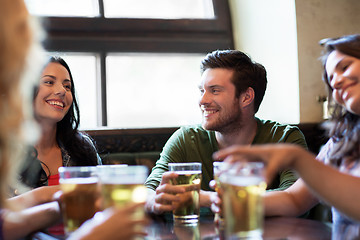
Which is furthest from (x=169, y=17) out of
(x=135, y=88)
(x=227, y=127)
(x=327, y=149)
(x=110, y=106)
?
(x=327, y=149)

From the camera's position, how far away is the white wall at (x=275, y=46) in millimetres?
3334

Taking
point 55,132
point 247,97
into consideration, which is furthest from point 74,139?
point 247,97

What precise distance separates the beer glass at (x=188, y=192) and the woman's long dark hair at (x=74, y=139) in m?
1.03

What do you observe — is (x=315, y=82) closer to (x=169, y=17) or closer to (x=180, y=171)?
(x=169, y=17)

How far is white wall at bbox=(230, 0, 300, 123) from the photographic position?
10.9 ft

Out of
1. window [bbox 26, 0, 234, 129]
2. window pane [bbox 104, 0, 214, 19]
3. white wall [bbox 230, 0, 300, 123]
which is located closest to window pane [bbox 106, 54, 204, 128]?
window [bbox 26, 0, 234, 129]

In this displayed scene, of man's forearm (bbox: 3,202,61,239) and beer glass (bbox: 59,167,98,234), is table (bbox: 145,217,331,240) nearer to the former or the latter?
beer glass (bbox: 59,167,98,234)

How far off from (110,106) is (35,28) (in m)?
2.79

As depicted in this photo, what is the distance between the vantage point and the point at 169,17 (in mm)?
3762

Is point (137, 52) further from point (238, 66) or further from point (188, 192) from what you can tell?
point (188, 192)

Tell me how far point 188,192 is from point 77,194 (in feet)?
1.28

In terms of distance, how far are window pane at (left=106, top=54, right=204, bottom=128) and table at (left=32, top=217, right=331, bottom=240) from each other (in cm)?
226

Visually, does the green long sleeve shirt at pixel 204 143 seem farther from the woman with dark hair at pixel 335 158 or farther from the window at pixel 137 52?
the window at pixel 137 52

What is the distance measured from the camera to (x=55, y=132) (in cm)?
252
